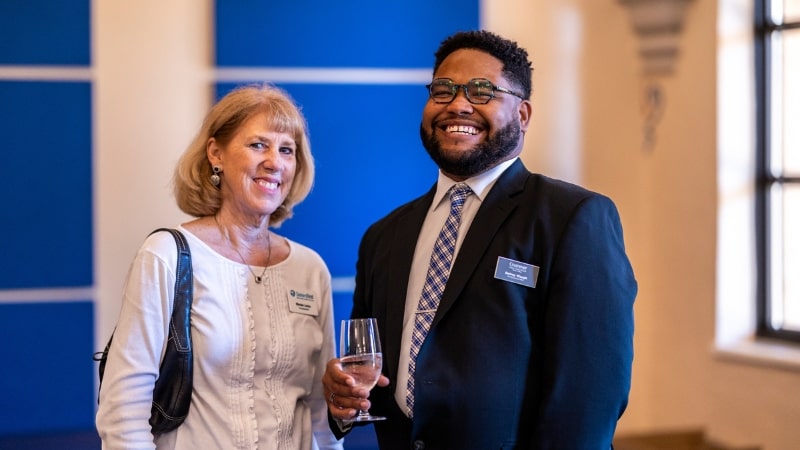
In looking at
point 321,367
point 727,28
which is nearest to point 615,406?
point 321,367

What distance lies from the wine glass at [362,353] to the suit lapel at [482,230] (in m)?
0.17

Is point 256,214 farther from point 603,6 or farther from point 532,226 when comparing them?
point 603,6

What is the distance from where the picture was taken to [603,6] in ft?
14.7

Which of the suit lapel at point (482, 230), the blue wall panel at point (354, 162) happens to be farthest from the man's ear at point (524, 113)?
the blue wall panel at point (354, 162)

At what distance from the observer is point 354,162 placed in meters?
3.90

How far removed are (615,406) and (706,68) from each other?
2.53m

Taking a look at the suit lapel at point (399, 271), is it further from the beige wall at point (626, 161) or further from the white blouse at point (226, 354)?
the beige wall at point (626, 161)

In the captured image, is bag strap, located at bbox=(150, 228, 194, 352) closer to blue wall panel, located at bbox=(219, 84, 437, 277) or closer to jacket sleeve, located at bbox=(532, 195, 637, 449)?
jacket sleeve, located at bbox=(532, 195, 637, 449)

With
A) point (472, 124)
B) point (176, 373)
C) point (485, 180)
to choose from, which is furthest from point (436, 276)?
point (176, 373)

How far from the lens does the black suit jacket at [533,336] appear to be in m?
2.13

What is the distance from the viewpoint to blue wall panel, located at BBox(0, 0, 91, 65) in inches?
137

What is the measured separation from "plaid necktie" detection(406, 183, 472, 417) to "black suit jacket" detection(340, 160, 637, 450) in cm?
5

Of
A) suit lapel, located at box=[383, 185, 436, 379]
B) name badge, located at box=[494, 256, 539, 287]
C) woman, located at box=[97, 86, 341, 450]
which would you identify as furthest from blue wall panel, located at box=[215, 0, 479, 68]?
name badge, located at box=[494, 256, 539, 287]

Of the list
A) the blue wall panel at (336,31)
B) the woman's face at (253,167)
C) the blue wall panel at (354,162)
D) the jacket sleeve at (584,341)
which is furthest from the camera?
the blue wall panel at (354,162)
